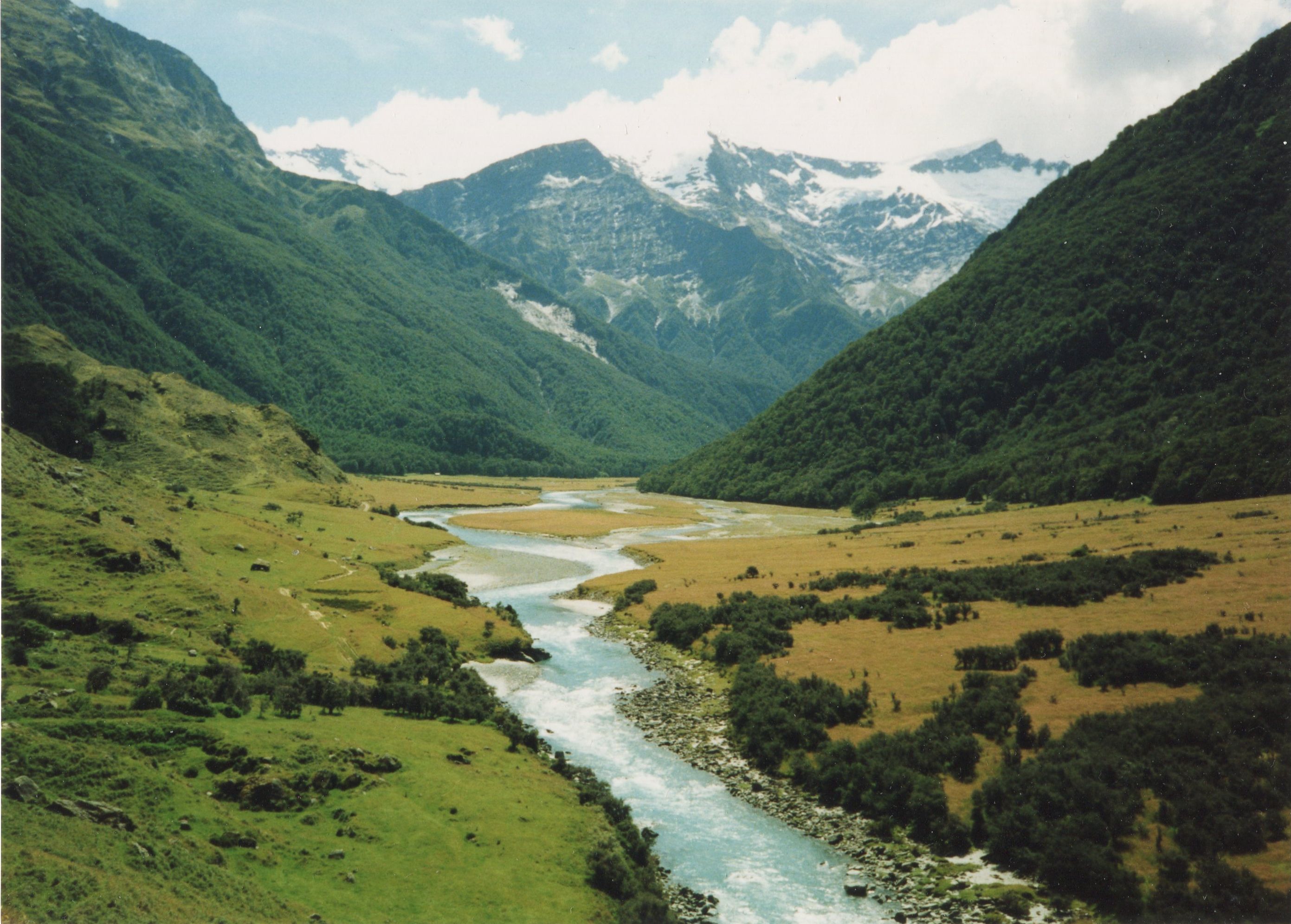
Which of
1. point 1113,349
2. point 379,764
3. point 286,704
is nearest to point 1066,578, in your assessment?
point 379,764

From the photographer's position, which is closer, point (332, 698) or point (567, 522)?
point (332, 698)

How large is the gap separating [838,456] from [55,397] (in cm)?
14395

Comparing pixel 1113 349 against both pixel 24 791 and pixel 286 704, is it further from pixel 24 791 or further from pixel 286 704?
pixel 24 791

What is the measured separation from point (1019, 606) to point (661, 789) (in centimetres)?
3409

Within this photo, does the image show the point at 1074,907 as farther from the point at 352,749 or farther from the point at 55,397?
the point at 55,397

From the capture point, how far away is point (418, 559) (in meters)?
96.7

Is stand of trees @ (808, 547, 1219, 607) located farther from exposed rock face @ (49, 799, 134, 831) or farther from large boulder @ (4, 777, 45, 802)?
large boulder @ (4, 777, 45, 802)

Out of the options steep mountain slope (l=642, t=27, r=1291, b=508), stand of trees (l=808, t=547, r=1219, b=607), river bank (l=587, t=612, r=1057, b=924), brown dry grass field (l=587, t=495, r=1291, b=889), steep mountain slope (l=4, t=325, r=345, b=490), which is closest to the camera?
river bank (l=587, t=612, r=1057, b=924)

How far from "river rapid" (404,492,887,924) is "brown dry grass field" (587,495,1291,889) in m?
7.47

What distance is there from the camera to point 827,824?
34.4m

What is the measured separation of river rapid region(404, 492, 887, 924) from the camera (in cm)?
2869

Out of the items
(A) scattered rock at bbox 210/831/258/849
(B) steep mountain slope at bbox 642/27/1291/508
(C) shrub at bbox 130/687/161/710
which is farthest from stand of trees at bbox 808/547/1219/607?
(C) shrub at bbox 130/687/161/710

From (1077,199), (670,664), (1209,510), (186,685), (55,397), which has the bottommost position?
(670,664)

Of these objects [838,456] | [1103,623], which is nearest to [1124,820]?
[1103,623]
